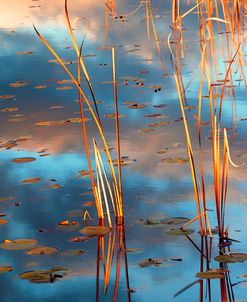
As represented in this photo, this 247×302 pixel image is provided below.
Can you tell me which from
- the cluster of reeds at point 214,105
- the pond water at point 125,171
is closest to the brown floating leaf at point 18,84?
the pond water at point 125,171

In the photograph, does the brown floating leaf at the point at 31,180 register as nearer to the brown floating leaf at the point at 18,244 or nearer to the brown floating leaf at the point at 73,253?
the brown floating leaf at the point at 18,244

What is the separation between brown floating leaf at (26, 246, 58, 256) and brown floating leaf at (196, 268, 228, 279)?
0.58 m

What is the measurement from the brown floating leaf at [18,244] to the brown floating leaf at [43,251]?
0.12 ft

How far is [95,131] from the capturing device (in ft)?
16.8

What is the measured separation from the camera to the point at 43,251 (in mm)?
3229

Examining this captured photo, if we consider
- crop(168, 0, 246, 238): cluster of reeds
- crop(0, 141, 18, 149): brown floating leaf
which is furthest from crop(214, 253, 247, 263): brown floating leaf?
crop(0, 141, 18, 149): brown floating leaf

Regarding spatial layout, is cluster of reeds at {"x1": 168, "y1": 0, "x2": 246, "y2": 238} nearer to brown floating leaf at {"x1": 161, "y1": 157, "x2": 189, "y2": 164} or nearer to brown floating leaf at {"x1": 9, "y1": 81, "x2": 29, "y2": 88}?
brown floating leaf at {"x1": 161, "y1": 157, "x2": 189, "y2": 164}

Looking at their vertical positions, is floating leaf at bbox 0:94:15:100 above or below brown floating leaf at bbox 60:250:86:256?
above

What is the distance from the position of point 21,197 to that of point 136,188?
510 mm

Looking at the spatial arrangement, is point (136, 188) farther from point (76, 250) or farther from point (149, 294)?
point (149, 294)

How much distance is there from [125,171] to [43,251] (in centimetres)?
107

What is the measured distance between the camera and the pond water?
2.94 metres

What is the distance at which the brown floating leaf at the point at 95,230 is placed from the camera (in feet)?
11.1

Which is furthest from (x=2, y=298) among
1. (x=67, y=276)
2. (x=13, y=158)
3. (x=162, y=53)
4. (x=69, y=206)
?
(x=162, y=53)
